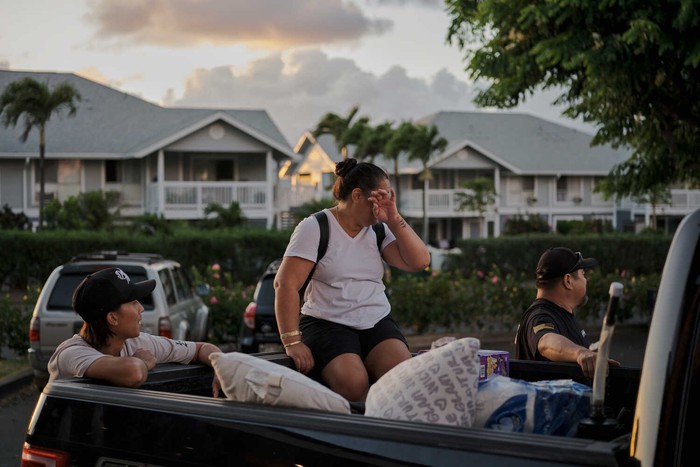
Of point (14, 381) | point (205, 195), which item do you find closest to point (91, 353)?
point (14, 381)

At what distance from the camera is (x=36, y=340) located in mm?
11977

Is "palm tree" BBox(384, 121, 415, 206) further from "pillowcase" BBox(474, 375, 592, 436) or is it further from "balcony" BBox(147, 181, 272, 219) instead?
"pillowcase" BBox(474, 375, 592, 436)

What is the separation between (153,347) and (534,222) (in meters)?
45.2

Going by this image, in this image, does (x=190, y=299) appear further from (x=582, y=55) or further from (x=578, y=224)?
(x=578, y=224)

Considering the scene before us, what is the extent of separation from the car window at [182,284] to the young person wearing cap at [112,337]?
8.95 meters

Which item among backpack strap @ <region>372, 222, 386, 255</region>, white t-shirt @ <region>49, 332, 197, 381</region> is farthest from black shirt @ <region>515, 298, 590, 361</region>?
white t-shirt @ <region>49, 332, 197, 381</region>

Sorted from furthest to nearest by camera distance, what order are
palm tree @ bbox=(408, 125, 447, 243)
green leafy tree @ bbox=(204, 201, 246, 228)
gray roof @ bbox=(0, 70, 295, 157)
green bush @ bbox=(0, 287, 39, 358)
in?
palm tree @ bbox=(408, 125, 447, 243) < gray roof @ bbox=(0, 70, 295, 157) < green leafy tree @ bbox=(204, 201, 246, 228) < green bush @ bbox=(0, 287, 39, 358)

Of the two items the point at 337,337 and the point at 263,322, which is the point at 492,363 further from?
the point at 263,322

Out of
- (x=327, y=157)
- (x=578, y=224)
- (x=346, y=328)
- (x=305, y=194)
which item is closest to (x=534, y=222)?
(x=578, y=224)

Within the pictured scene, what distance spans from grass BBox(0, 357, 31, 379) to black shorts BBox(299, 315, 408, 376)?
9242 mm

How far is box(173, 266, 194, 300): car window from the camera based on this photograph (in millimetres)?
14156

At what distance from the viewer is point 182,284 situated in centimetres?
1448

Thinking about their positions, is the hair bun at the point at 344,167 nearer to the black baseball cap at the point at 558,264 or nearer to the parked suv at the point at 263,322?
the black baseball cap at the point at 558,264

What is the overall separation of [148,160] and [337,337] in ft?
145
